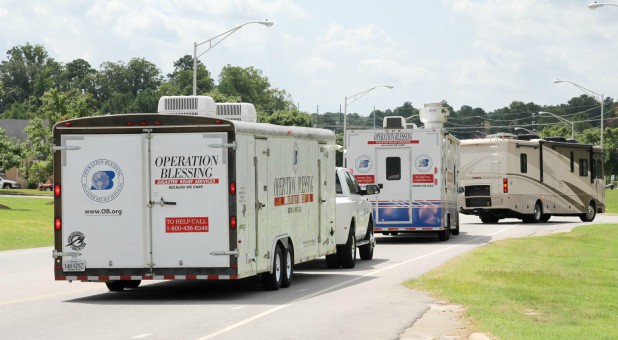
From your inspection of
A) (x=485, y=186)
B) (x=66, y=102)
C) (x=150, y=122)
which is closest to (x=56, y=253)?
(x=150, y=122)

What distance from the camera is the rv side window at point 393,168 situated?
32.1 metres

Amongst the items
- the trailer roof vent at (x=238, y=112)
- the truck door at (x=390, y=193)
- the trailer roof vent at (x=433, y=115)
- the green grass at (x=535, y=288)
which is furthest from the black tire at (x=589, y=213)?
the trailer roof vent at (x=238, y=112)

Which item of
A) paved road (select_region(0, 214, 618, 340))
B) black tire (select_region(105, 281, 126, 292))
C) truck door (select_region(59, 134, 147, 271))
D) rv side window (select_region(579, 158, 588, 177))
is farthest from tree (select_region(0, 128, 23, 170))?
truck door (select_region(59, 134, 147, 271))

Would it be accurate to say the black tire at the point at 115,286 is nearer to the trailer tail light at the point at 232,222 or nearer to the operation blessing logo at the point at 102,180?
the operation blessing logo at the point at 102,180

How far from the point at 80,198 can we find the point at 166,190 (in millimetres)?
1312

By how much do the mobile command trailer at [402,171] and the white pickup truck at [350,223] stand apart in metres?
5.93

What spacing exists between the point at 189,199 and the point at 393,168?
15692 millimetres

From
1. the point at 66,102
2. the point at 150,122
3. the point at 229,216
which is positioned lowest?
the point at 229,216

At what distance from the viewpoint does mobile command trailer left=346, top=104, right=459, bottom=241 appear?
32.0 metres

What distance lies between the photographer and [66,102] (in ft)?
287

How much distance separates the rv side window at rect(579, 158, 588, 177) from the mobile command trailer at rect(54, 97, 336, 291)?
33.3m

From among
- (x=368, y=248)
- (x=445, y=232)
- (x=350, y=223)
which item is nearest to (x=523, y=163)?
(x=445, y=232)

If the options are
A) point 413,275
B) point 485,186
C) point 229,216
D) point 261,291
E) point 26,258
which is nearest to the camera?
point 229,216

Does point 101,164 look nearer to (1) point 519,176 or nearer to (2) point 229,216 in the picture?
(2) point 229,216
